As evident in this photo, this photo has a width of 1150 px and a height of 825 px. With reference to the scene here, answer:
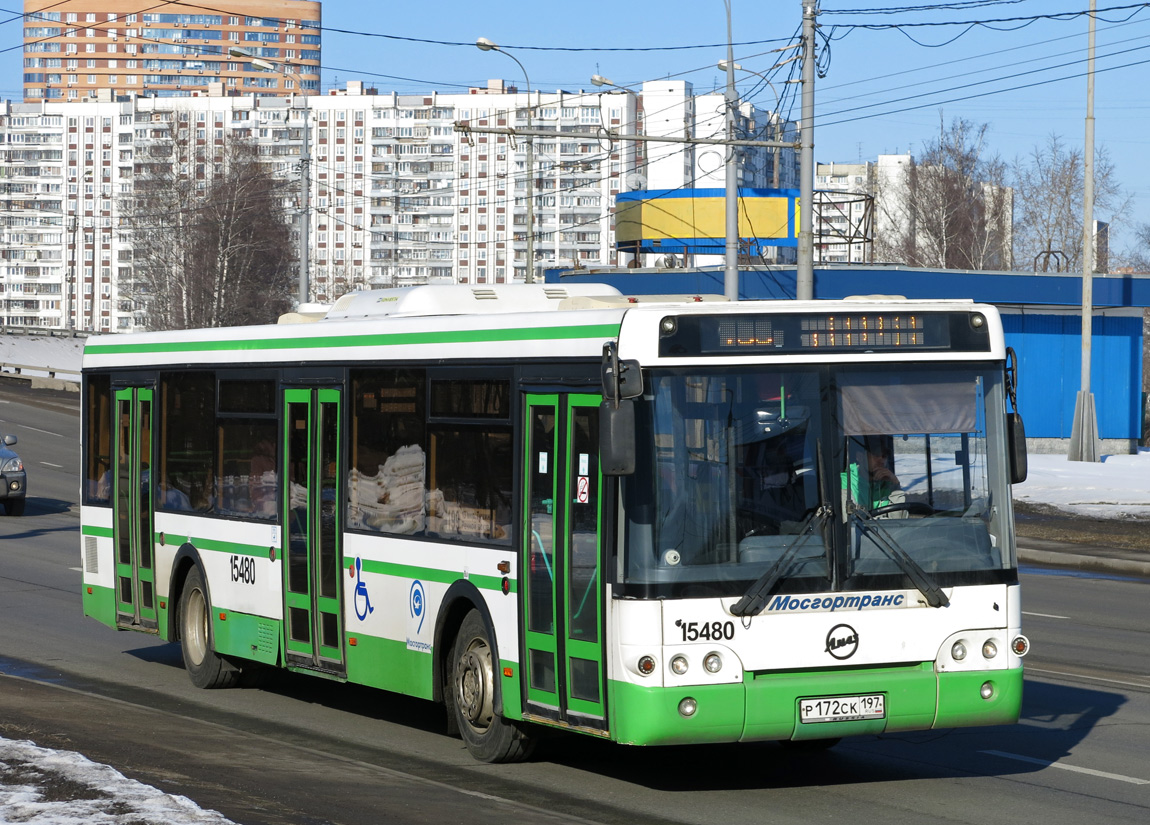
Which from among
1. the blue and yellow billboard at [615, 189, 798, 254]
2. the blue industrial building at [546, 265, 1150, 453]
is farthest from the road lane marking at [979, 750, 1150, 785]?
the blue and yellow billboard at [615, 189, 798, 254]

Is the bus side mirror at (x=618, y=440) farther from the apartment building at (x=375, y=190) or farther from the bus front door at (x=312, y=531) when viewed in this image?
the apartment building at (x=375, y=190)

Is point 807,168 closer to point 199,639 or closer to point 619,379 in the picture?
point 199,639

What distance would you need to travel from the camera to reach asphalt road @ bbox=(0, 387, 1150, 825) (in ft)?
24.6

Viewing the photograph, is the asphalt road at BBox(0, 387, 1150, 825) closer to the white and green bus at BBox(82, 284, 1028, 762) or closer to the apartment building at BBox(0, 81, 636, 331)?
the white and green bus at BBox(82, 284, 1028, 762)

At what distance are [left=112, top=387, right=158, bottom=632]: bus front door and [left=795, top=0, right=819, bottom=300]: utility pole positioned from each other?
46.2 ft

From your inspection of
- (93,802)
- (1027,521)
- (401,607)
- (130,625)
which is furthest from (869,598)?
(1027,521)

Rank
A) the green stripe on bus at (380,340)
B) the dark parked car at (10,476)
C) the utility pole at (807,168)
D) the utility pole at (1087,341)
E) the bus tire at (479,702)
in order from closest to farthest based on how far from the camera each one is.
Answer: the green stripe on bus at (380,340), the bus tire at (479,702), the utility pole at (807,168), the dark parked car at (10,476), the utility pole at (1087,341)

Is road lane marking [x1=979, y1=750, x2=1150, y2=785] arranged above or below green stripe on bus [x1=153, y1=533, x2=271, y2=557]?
below

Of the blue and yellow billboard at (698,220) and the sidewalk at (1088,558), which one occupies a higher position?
the blue and yellow billboard at (698,220)

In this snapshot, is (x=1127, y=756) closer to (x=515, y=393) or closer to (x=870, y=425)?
(x=870, y=425)

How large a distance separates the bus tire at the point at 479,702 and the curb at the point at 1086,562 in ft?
45.0

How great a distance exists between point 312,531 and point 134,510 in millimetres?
2997

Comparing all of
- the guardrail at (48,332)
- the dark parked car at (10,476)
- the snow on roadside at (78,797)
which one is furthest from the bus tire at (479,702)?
the guardrail at (48,332)

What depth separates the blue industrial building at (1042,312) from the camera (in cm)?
4075
